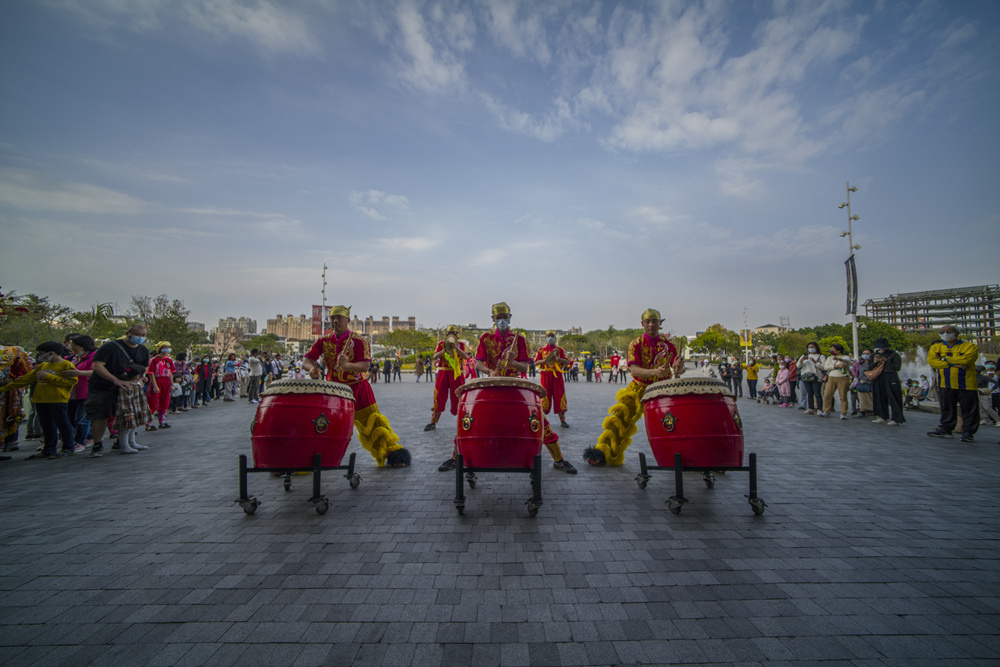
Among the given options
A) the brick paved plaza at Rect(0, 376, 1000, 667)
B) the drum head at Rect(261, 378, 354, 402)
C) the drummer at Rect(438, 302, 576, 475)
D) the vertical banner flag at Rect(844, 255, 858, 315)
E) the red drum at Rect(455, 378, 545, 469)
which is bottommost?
the brick paved plaza at Rect(0, 376, 1000, 667)

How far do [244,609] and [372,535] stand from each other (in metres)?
1.17

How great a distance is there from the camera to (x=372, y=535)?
12.0 feet

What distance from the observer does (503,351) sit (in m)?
5.91

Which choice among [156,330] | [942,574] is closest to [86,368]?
[942,574]

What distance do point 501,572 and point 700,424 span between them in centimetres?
232

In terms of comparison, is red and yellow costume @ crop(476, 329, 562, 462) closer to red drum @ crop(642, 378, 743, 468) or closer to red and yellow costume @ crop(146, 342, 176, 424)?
red drum @ crop(642, 378, 743, 468)

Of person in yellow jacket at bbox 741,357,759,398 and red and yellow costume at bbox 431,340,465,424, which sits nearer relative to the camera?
red and yellow costume at bbox 431,340,465,424

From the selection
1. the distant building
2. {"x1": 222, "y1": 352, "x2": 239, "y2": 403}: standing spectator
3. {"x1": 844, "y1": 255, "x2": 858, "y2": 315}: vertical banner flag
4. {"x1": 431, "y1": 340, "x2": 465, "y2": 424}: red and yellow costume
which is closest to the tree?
{"x1": 222, "y1": 352, "x2": 239, "y2": 403}: standing spectator

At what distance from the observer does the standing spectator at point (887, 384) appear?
33.3ft

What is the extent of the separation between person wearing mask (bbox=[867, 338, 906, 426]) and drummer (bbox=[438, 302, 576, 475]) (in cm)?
891

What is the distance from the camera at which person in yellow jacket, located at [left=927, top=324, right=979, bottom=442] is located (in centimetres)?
799

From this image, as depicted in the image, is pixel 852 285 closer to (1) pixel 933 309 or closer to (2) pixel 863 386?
(2) pixel 863 386

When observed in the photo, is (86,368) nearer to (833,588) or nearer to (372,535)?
(372,535)


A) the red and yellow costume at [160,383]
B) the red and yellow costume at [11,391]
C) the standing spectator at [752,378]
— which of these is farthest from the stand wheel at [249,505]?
the standing spectator at [752,378]
